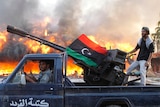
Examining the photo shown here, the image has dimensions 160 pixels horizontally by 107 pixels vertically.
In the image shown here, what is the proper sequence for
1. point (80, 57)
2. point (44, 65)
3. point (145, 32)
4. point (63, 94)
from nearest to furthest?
1. point (63, 94)
2. point (44, 65)
3. point (80, 57)
4. point (145, 32)

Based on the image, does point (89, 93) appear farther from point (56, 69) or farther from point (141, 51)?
point (141, 51)

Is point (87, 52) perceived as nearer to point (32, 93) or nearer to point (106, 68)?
point (106, 68)

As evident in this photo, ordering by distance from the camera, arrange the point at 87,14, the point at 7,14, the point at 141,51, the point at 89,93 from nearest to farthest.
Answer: the point at 89,93 → the point at 141,51 → the point at 7,14 → the point at 87,14

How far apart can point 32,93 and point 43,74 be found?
46 centimetres

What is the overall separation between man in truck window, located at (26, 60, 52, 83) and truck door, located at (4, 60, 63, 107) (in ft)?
0.32

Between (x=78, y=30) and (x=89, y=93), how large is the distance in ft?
73.8

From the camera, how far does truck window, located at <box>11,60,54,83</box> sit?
6.00m

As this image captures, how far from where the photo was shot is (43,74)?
614 centimetres

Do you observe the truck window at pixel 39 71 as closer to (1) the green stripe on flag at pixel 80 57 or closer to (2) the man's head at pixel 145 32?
(1) the green stripe on flag at pixel 80 57

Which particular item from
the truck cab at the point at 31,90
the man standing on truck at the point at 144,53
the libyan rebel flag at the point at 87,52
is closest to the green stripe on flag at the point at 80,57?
the libyan rebel flag at the point at 87,52

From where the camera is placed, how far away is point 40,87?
19.3 feet

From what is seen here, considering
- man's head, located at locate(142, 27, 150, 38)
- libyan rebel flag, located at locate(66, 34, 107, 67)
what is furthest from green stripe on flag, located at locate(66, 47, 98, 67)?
man's head, located at locate(142, 27, 150, 38)

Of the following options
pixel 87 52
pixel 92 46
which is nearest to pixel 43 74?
pixel 87 52

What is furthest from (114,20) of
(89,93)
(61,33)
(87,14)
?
(89,93)
